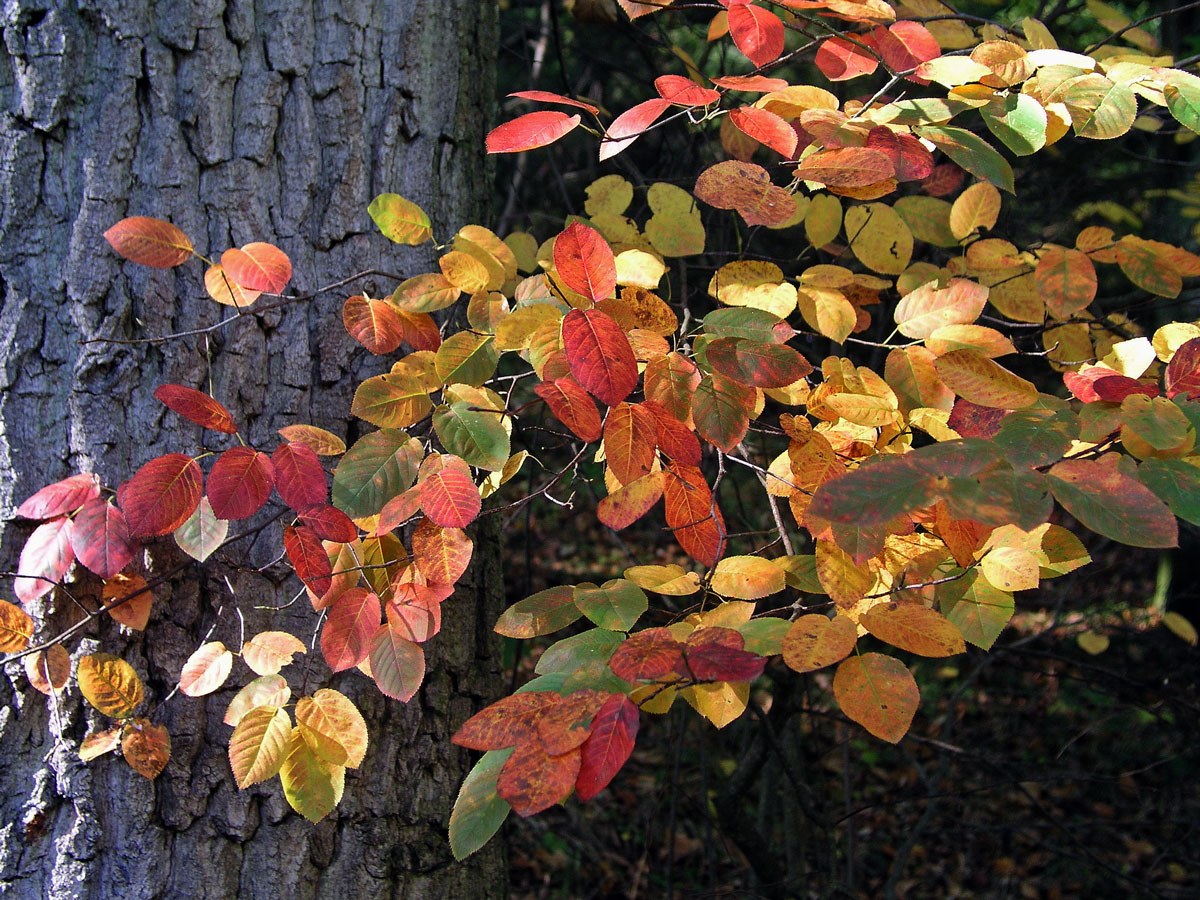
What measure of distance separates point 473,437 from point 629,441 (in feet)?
0.67

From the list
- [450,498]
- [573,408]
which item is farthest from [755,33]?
[450,498]

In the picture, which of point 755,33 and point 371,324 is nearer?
point 755,33

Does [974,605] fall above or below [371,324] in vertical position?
below

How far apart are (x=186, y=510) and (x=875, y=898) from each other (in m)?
3.08

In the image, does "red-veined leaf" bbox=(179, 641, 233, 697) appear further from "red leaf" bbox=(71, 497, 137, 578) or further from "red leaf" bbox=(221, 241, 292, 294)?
"red leaf" bbox=(221, 241, 292, 294)

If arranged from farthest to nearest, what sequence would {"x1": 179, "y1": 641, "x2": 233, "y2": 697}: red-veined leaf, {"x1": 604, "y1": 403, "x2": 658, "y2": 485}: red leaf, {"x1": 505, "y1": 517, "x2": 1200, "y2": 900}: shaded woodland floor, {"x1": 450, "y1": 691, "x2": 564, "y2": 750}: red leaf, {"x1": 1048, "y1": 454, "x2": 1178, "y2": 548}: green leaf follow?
{"x1": 505, "y1": 517, "x2": 1200, "y2": 900}: shaded woodland floor
{"x1": 179, "y1": 641, "x2": 233, "y2": 697}: red-veined leaf
{"x1": 604, "y1": 403, "x2": 658, "y2": 485}: red leaf
{"x1": 450, "y1": 691, "x2": 564, "y2": 750}: red leaf
{"x1": 1048, "y1": 454, "x2": 1178, "y2": 548}: green leaf

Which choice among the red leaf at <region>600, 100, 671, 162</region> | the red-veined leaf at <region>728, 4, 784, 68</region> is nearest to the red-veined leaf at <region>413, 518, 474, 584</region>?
the red leaf at <region>600, 100, 671, 162</region>

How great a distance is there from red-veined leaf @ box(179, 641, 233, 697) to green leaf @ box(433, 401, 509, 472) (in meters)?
0.47

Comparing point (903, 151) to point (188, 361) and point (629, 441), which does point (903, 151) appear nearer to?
point (629, 441)

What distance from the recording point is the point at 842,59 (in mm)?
1062

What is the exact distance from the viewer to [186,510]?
1013 mm

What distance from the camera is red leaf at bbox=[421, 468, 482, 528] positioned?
2.97ft

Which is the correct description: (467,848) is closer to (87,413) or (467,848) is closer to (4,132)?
(87,413)

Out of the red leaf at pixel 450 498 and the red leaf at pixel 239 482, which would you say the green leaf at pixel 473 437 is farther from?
the red leaf at pixel 239 482
